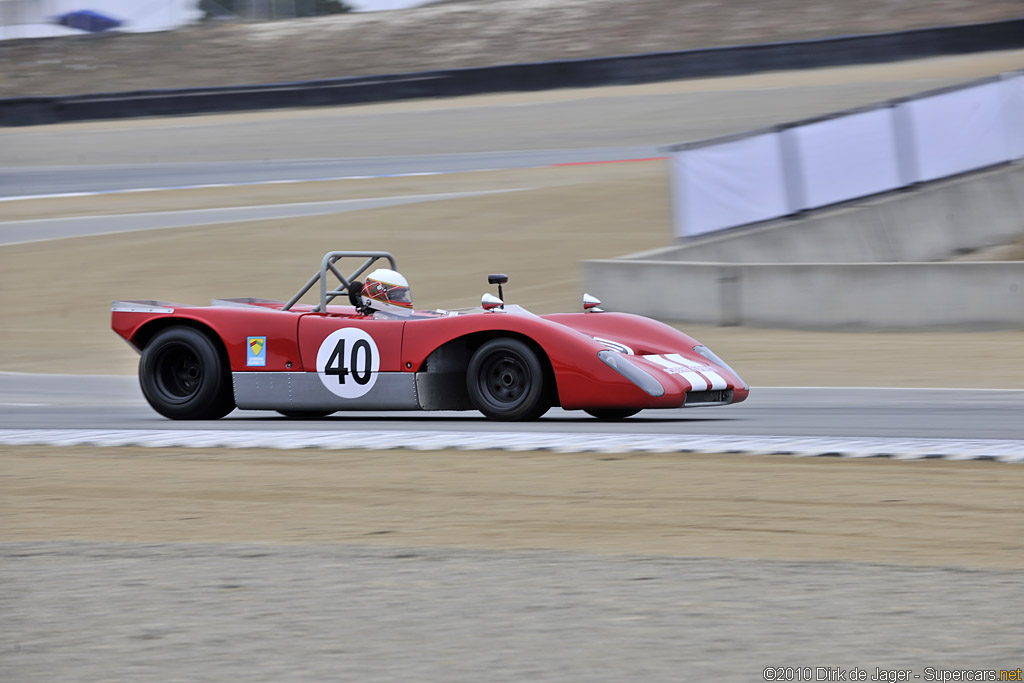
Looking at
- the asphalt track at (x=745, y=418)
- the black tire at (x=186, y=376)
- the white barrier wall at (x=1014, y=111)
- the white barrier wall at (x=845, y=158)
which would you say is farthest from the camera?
the white barrier wall at (x=1014, y=111)

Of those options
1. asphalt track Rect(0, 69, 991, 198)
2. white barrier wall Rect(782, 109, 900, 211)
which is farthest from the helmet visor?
asphalt track Rect(0, 69, 991, 198)

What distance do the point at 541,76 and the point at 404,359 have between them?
2196cm

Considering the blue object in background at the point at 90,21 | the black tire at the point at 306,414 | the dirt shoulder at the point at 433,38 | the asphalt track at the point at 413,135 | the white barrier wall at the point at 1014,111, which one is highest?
the blue object in background at the point at 90,21

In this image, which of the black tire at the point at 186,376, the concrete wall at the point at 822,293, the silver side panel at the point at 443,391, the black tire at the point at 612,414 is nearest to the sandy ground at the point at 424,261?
the concrete wall at the point at 822,293

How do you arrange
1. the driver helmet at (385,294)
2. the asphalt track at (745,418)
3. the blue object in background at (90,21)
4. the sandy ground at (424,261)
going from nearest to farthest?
the asphalt track at (745,418), the driver helmet at (385,294), the sandy ground at (424,261), the blue object in background at (90,21)

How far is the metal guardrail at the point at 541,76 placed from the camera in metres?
28.4

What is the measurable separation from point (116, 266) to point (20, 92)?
2107 cm

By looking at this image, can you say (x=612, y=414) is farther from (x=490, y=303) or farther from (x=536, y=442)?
(x=536, y=442)

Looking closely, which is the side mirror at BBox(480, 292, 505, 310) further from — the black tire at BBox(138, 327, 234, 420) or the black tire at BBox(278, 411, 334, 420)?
the black tire at BBox(138, 327, 234, 420)

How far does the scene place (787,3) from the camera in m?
36.9

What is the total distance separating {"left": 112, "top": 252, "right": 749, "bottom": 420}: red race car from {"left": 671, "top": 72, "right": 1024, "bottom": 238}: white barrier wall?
7236 millimetres

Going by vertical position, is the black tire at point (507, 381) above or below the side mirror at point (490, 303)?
below

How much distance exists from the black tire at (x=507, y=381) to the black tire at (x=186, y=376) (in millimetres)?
1905

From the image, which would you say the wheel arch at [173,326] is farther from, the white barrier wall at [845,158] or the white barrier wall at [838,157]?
the white barrier wall at [845,158]
